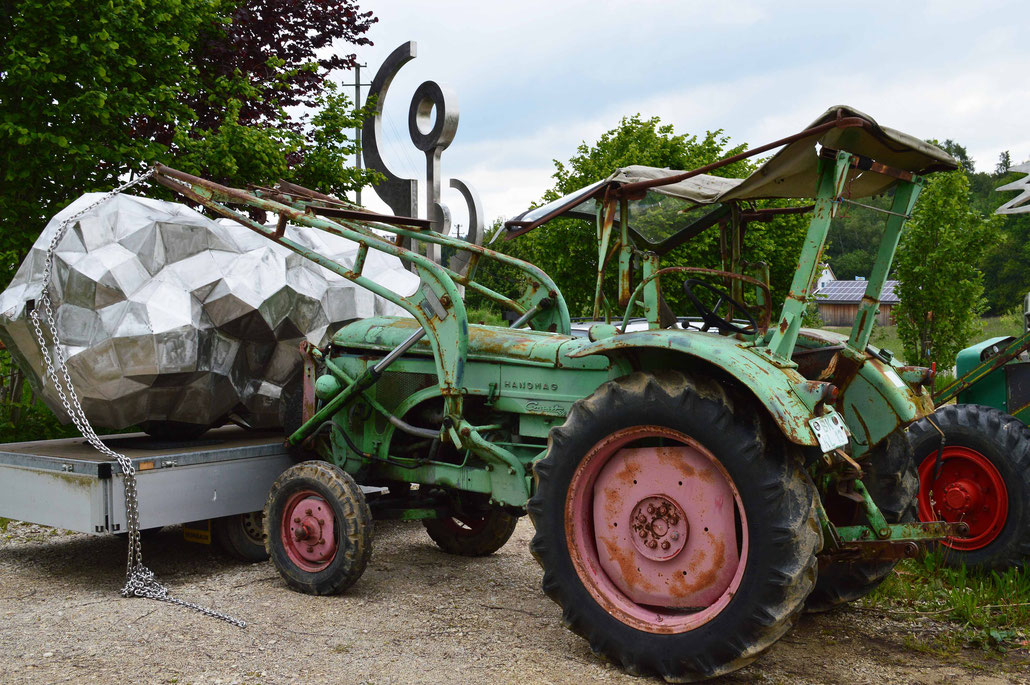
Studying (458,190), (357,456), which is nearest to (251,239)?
(357,456)

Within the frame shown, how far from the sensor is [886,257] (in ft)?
14.5

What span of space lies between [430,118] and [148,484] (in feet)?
38.4

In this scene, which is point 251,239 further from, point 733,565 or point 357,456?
point 733,565

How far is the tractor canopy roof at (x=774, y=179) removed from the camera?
12.6ft

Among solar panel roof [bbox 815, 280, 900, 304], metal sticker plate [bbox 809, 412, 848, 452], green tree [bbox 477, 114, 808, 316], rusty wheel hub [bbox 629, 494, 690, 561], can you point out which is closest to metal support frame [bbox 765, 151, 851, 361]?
metal sticker plate [bbox 809, 412, 848, 452]

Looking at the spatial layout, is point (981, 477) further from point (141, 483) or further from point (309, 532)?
point (141, 483)

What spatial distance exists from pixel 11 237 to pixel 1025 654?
7.81 meters

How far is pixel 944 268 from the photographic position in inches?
696

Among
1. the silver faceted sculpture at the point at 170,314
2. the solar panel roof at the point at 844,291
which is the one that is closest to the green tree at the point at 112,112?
the silver faceted sculpture at the point at 170,314

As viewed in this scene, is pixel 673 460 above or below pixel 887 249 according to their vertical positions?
below

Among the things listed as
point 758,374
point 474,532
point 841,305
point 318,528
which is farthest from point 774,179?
point 841,305

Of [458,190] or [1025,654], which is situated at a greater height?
[458,190]

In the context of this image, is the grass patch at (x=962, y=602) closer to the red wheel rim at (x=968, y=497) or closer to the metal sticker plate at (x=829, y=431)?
the red wheel rim at (x=968, y=497)

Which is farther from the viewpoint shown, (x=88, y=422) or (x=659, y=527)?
(x=88, y=422)
